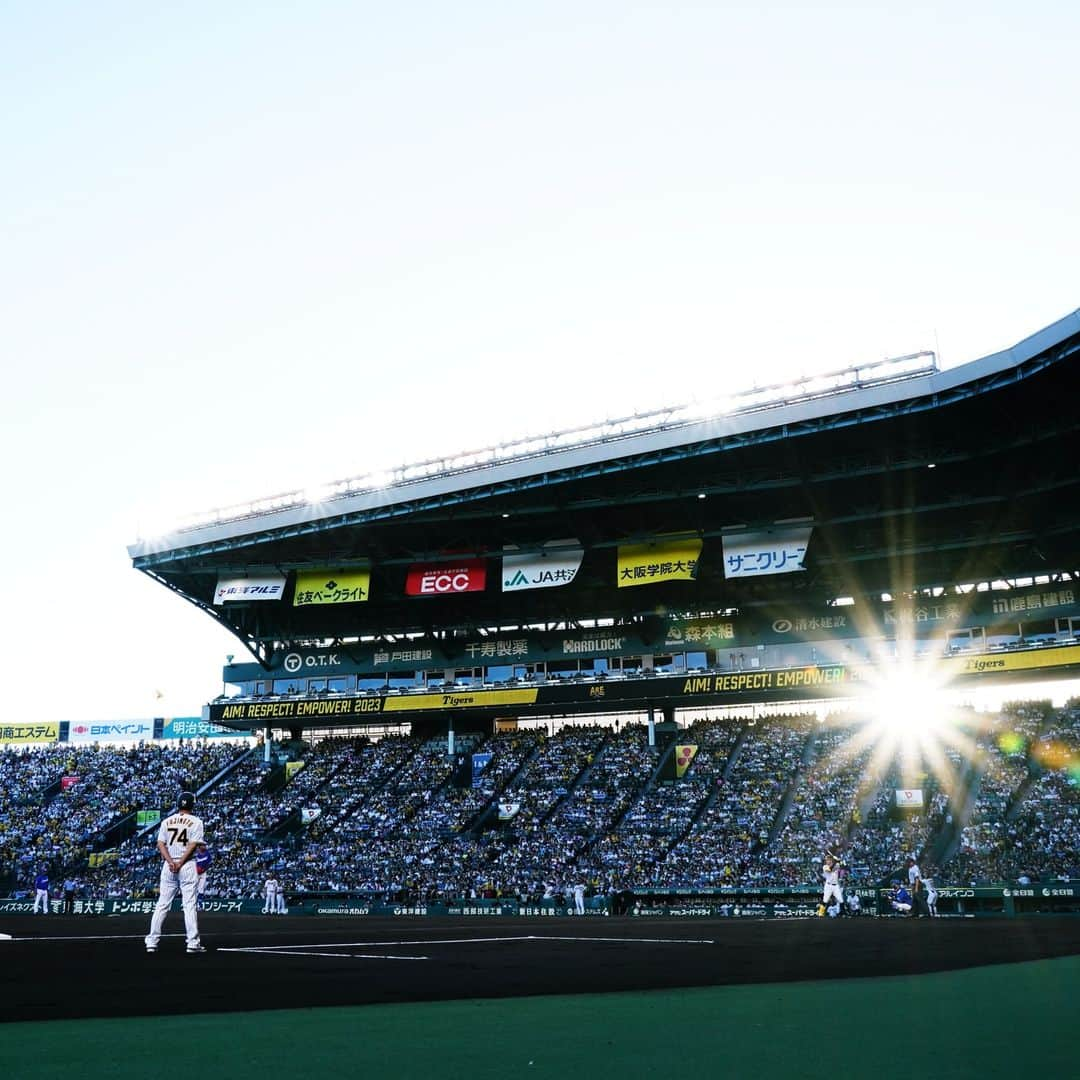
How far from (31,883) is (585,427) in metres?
36.8

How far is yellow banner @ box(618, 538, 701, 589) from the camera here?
52688 mm

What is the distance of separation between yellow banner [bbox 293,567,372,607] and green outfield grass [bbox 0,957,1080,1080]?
51071mm

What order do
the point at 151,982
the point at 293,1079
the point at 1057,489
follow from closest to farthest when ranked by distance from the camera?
the point at 293,1079 → the point at 151,982 → the point at 1057,489

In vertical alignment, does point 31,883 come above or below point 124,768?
below

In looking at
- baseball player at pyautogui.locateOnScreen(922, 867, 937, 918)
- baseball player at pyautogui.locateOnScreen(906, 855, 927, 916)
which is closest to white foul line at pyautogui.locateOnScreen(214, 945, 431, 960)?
baseball player at pyautogui.locateOnScreen(906, 855, 927, 916)

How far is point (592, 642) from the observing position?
61094 mm

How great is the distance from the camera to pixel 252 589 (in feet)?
201

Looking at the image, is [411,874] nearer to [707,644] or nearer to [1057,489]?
[707,644]

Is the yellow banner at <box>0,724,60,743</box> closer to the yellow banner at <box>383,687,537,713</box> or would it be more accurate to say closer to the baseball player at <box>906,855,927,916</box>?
the yellow banner at <box>383,687,537,713</box>

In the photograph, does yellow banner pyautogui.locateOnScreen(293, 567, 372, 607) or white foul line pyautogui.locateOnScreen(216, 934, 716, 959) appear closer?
white foul line pyautogui.locateOnScreen(216, 934, 716, 959)

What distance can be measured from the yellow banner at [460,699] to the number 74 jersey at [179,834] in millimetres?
45438

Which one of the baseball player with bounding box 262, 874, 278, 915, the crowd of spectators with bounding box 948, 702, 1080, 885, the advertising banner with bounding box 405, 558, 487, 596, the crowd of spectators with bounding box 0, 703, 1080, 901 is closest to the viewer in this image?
the crowd of spectators with bounding box 948, 702, 1080, 885

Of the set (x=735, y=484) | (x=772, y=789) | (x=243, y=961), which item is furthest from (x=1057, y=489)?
(x=243, y=961)

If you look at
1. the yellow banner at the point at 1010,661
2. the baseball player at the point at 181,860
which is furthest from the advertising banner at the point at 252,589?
the baseball player at the point at 181,860
